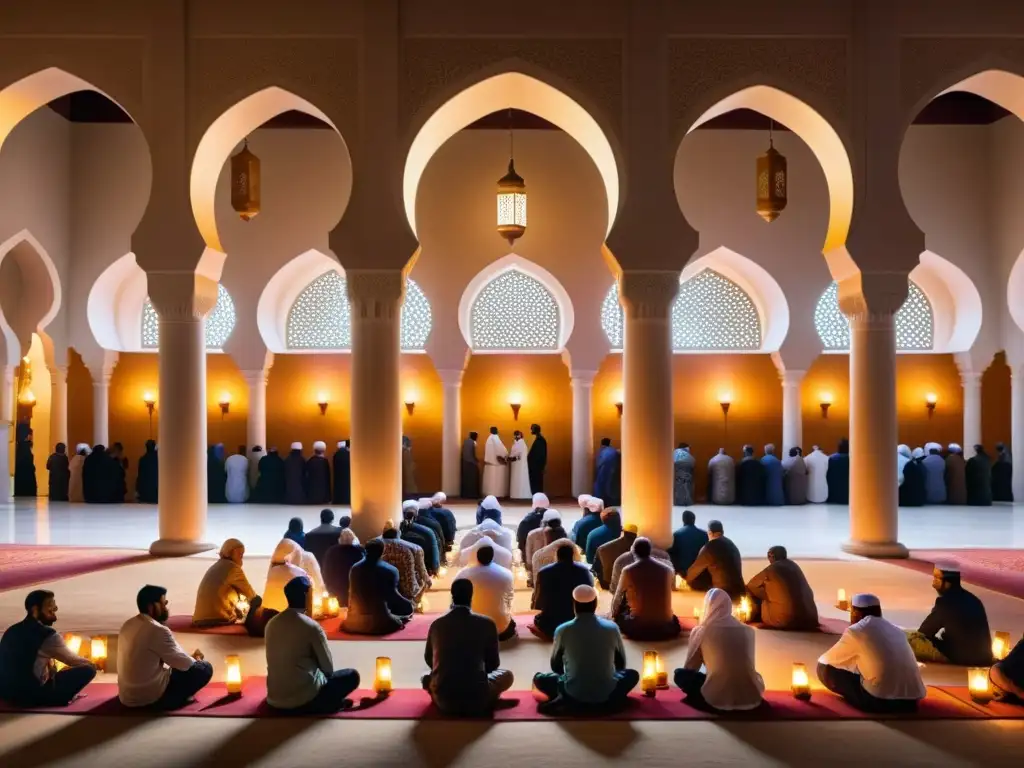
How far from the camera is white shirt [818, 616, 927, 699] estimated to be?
4.25 meters

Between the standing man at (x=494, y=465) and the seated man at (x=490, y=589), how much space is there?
327 inches

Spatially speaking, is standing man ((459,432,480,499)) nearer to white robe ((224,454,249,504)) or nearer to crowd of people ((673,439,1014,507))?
crowd of people ((673,439,1014,507))

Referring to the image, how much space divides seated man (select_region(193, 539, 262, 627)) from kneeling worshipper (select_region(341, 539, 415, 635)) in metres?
0.61

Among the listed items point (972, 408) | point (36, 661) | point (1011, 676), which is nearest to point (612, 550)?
point (1011, 676)

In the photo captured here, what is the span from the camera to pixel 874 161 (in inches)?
321

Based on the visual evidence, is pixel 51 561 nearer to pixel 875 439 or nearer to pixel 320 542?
pixel 320 542

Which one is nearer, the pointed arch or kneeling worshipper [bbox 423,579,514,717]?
kneeling worshipper [bbox 423,579,514,717]

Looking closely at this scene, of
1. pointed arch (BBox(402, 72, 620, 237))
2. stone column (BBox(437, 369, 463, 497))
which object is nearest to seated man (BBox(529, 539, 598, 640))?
pointed arch (BBox(402, 72, 620, 237))

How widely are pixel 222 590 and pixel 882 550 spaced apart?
5337mm

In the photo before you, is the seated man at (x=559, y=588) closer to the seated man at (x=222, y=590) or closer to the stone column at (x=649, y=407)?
the seated man at (x=222, y=590)

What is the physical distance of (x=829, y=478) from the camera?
13625 millimetres

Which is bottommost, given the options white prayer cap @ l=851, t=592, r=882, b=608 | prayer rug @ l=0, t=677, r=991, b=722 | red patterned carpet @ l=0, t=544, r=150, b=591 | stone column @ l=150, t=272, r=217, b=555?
prayer rug @ l=0, t=677, r=991, b=722

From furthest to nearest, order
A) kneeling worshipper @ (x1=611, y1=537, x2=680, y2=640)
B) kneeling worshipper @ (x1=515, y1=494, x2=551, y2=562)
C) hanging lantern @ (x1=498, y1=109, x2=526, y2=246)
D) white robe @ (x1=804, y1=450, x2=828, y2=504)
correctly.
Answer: white robe @ (x1=804, y1=450, x2=828, y2=504) → hanging lantern @ (x1=498, y1=109, x2=526, y2=246) → kneeling worshipper @ (x1=515, y1=494, x2=551, y2=562) → kneeling worshipper @ (x1=611, y1=537, x2=680, y2=640)

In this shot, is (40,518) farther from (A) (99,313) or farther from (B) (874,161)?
(B) (874,161)
